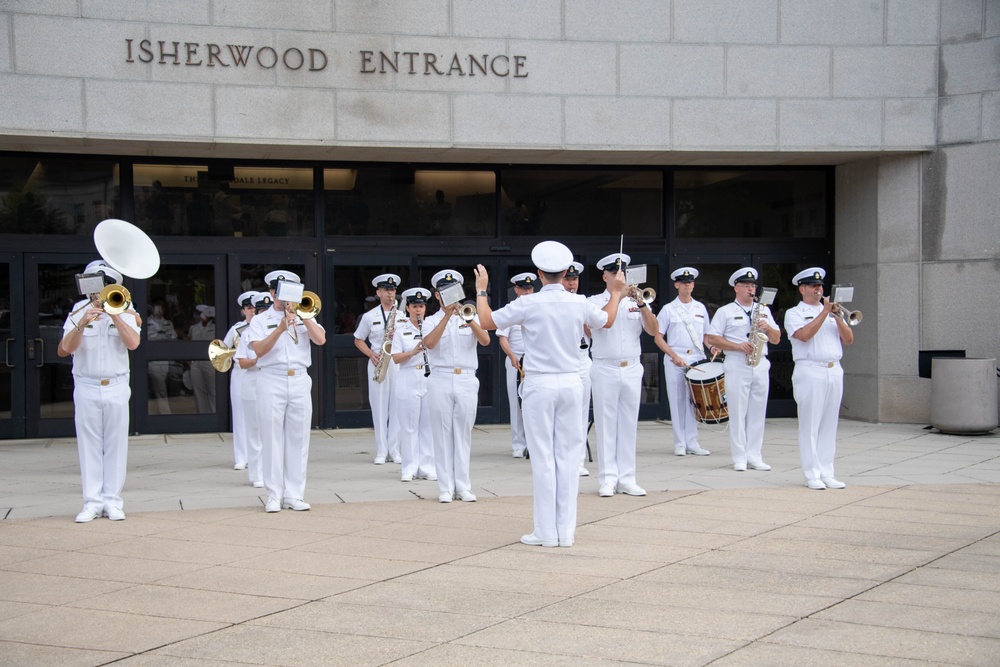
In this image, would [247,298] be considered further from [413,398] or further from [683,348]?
[683,348]

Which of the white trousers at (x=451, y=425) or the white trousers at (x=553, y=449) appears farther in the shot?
the white trousers at (x=451, y=425)

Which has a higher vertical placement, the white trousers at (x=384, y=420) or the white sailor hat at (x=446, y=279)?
the white sailor hat at (x=446, y=279)

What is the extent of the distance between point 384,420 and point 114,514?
3.87 meters

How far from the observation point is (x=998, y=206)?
1423cm

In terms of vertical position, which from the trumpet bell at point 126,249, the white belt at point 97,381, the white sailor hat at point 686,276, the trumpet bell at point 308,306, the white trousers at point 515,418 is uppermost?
the trumpet bell at point 126,249

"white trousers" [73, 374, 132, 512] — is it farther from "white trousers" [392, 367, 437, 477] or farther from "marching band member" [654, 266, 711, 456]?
"marching band member" [654, 266, 711, 456]

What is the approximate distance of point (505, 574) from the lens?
21.6 feet

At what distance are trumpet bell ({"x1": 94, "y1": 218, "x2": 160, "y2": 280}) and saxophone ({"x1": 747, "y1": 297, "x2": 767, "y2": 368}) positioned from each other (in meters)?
5.78

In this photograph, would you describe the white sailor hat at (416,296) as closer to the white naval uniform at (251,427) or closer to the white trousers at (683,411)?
the white naval uniform at (251,427)

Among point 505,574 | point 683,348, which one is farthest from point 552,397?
point 683,348

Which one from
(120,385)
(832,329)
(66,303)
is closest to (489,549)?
(120,385)

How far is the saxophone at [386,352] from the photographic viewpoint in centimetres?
1097

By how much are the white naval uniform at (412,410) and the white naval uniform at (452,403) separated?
1.30m

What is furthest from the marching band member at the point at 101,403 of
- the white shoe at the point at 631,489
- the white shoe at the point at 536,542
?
the white shoe at the point at 631,489
